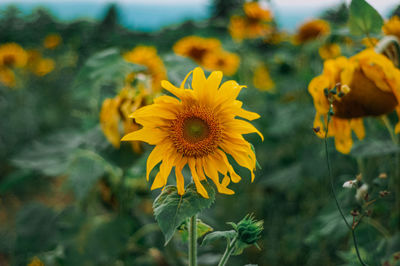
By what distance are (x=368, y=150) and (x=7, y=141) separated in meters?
2.36

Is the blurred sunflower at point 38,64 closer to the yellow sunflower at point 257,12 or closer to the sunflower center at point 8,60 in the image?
the sunflower center at point 8,60

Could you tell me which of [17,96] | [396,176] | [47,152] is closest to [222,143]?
[396,176]

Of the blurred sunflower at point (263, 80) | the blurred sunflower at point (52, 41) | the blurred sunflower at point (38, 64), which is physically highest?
the blurred sunflower at point (263, 80)

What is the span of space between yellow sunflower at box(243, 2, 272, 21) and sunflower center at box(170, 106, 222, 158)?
2.02m

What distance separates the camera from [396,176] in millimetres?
980

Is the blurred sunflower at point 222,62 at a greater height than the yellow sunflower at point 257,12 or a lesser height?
lesser

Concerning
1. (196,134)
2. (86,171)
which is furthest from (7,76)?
(196,134)

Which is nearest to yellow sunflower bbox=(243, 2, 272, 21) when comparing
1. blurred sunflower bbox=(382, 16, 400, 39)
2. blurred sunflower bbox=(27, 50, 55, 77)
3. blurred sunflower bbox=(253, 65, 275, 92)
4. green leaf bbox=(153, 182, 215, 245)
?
blurred sunflower bbox=(253, 65, 275, 92)

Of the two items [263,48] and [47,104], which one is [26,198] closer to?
[47,104]

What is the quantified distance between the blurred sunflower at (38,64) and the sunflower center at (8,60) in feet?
1.62

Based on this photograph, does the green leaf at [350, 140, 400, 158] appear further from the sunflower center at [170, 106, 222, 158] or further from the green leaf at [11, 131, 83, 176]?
the green leaf at [11, 131, 83, 176]

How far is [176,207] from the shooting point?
525 millimetres

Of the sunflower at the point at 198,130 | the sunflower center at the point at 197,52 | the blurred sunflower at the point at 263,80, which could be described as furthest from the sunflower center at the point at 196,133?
the blurred sunflower at the point at 263,80

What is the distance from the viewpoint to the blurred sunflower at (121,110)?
2.86 ft
